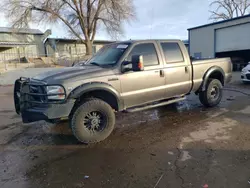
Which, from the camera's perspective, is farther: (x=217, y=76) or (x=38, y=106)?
(x=217, y=76)

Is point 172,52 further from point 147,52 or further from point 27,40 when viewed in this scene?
point 27,40

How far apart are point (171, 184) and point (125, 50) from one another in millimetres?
2914

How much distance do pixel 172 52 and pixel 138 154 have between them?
9.45ft

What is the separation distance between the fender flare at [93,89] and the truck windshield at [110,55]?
63cm

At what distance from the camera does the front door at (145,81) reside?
4.54m

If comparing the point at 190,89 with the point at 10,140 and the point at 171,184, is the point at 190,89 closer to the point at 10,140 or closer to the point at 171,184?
the point at 171,184

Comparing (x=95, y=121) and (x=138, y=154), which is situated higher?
(x=95, y=121)

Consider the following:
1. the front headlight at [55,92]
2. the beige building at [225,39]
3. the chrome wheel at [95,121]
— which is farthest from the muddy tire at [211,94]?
the beige building at [225,39]

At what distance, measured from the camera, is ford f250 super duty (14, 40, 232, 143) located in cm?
388

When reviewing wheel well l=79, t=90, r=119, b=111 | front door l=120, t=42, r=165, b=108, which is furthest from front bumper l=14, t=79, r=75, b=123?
front door l=120, t=42, r=165, b=108

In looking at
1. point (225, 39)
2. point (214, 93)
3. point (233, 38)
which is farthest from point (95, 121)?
point (225, 39)

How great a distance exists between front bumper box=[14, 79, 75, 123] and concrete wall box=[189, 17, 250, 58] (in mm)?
19346

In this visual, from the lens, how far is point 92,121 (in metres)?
4.19

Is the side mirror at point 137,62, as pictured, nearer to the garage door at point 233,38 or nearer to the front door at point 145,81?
the front door at point 145,81
